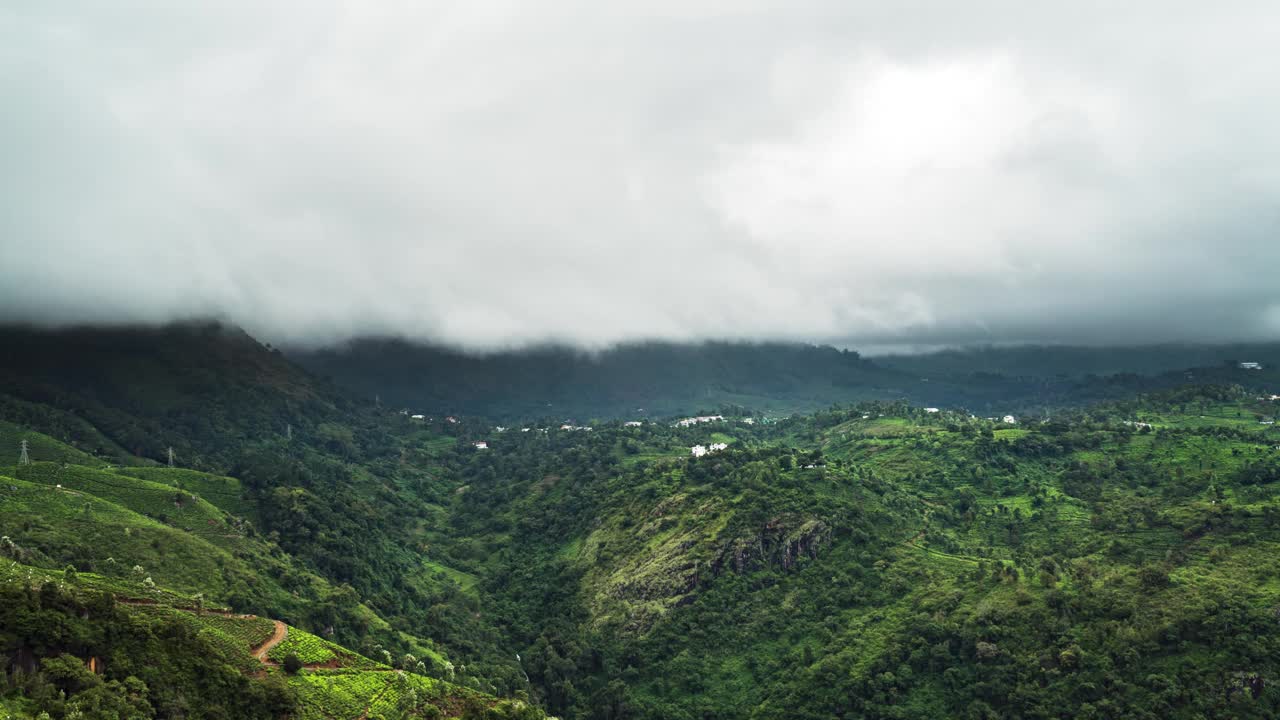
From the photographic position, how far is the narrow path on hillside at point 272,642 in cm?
7819

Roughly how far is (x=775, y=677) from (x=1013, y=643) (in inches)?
1485

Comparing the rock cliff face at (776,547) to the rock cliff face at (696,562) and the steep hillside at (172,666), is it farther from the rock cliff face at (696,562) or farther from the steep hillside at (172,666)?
the steep hillside at (172,666)

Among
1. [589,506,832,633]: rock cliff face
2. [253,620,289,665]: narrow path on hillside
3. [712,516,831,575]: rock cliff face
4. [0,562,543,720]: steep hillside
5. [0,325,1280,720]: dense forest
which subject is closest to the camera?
[0,562,543,720]: steep hillside

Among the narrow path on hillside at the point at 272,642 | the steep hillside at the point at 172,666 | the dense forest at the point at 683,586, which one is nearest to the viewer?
the steep hillside at the point at 172,666

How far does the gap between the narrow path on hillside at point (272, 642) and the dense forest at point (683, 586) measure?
0.98 meters

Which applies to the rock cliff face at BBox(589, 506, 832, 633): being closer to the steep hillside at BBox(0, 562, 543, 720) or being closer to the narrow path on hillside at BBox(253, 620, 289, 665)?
the steep hillside at BBox(0, 562, 543, 720)

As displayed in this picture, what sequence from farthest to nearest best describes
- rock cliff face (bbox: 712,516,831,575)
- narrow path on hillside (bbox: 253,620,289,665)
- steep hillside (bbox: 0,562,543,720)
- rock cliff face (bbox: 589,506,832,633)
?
rock cliff face (bbox: 712,516,831,575) → rock cliff face (bbox: 589,506,832,633) → narrow path on hillside (bbox: 253,620,289,665) → steep hillside (bbox: 0,562,543,720)

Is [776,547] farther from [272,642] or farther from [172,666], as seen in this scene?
[172,666]

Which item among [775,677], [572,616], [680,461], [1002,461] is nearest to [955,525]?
[1002,461]

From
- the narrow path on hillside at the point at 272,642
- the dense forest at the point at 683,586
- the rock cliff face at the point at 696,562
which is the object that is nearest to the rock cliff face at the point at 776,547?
the rock cliff face at the point at 696,562

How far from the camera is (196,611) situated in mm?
85375

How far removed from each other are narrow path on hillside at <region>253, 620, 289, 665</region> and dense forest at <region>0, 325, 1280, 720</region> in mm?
981

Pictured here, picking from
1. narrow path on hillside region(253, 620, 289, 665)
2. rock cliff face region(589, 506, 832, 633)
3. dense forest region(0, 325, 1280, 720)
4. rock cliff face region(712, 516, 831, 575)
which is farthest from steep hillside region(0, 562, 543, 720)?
rock cliff face region(712, 516, 831, 575)

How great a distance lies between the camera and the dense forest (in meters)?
75.8
